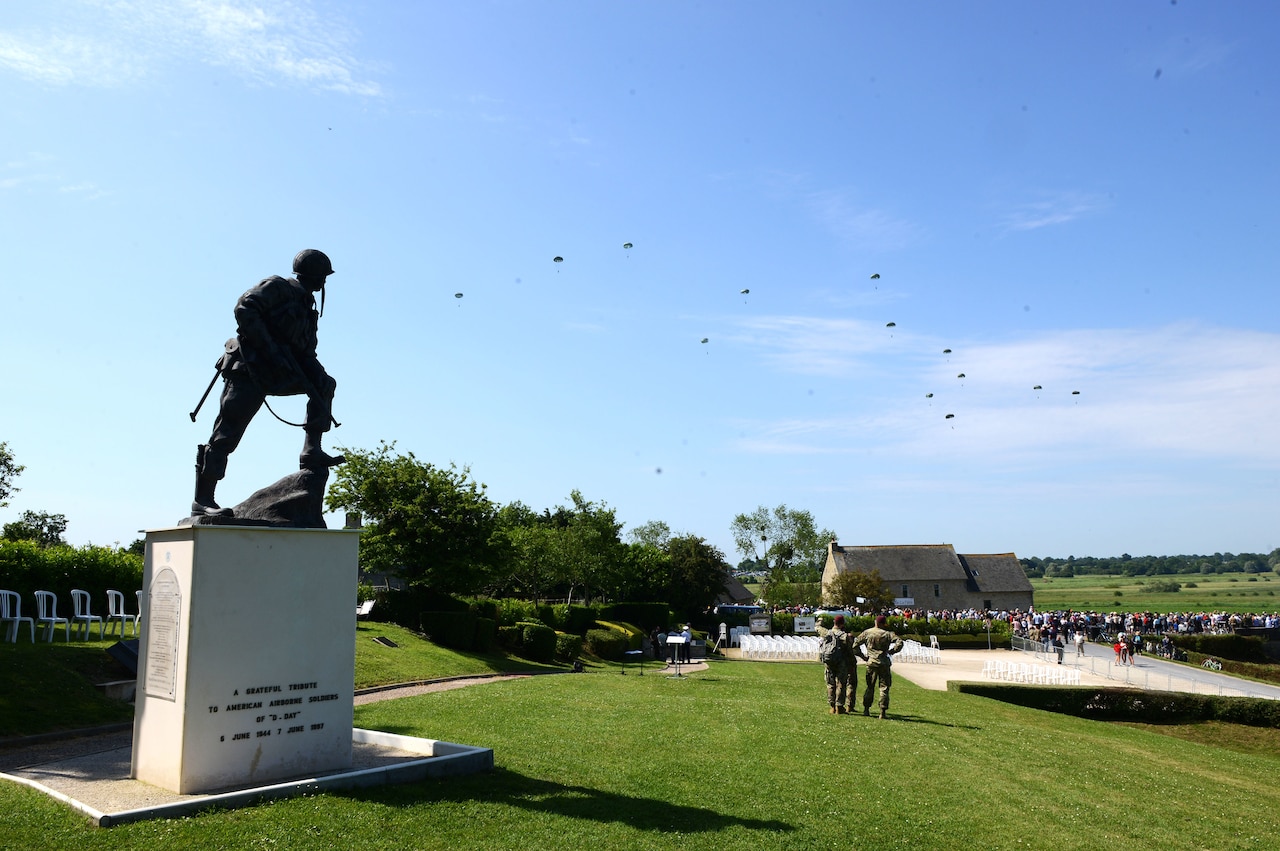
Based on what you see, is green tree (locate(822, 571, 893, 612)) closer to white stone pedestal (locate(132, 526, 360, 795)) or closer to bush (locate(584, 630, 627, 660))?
bush (locate(584, 630, 627, 660))

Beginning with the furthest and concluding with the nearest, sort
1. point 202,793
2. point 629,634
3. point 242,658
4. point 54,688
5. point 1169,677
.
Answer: point 629,634
point 1169,677
point 54,688
point 242,658
point 202,793

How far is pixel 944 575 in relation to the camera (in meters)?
69.3

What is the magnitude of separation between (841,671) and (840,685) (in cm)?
29

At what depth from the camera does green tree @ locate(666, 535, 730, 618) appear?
177ft

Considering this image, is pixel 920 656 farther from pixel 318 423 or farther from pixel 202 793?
pixel 202 793

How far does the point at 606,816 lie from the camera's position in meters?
7.54

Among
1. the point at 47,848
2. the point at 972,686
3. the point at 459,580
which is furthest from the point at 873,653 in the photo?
the point at 459,580

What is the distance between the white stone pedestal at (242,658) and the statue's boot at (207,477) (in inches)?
19.7

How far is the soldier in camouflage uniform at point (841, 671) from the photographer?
1488 centimetres

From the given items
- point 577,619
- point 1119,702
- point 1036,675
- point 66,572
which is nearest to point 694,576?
point 577,619

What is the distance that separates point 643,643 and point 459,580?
411 inches

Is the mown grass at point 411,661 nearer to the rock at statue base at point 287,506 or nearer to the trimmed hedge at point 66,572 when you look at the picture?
the trimmed hedge at point 66,572

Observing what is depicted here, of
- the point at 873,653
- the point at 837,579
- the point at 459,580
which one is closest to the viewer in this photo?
the point at 873,653

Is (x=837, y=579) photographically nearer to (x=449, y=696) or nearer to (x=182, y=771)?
(x=449, y=696)
